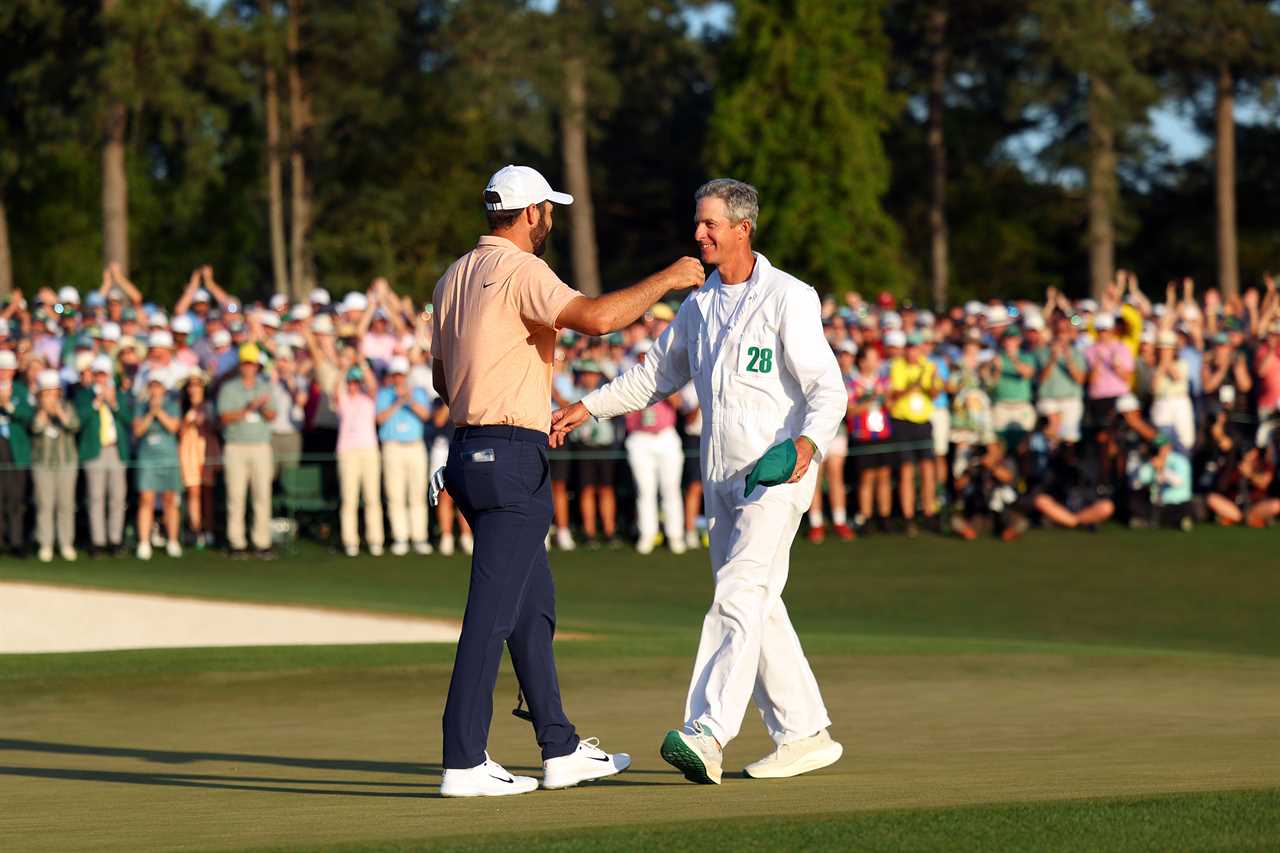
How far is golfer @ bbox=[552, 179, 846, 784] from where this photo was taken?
7562 millimetres

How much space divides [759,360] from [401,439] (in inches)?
507

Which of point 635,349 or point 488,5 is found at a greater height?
point 488,5

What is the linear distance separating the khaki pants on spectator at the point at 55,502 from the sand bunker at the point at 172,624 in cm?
284

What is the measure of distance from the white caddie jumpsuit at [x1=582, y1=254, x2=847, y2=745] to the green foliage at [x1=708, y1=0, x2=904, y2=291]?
142 ft

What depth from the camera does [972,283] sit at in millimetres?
61500

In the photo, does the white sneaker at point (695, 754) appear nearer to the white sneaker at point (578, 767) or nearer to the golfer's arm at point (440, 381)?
the white sneaker at point (578, 767)

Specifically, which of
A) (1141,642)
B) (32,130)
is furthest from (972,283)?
(1141,642)

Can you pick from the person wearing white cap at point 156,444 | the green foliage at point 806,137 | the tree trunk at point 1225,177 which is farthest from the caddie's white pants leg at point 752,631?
the tree trunk at point 1225,177

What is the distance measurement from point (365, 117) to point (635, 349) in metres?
32.5

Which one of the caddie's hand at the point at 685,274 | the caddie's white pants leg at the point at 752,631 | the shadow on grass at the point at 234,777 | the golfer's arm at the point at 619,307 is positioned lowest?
the shadow on grass at the point at 234,777

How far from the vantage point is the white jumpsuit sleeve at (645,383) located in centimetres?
814

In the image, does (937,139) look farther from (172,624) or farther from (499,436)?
(499,436)

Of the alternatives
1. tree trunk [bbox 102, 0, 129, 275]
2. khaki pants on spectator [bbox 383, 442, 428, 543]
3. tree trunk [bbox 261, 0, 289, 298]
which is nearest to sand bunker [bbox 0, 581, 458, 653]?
khaki pants on spectator [bbox 383, 442, 428, 543]

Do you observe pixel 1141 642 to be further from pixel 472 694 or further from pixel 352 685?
pixel 472 694
